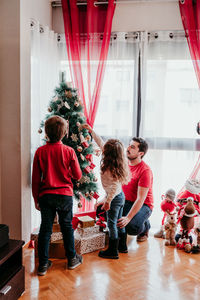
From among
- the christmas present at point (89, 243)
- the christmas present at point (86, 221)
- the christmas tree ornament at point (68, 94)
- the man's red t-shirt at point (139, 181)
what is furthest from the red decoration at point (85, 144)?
the christmas present at point (89, 243)

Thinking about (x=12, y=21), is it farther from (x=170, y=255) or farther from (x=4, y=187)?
(x=170, y=255)

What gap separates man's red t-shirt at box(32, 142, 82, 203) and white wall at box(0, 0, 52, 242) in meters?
0.47

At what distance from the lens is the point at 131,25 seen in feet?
11.2

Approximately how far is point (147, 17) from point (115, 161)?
6.27 feet

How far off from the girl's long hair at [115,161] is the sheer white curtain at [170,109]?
1.02 metres

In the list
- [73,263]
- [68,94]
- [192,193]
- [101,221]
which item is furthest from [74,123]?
[192,193]

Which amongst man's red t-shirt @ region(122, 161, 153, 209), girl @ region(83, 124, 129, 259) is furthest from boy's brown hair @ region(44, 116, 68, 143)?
man's red t-shirt @ region(122, 161, 153, 209)

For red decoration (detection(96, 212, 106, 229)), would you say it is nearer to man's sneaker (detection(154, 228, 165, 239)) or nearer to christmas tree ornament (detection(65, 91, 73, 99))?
man's sneaker (detection(154, 228, 165, 239))

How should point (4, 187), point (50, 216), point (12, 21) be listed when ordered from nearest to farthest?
point (50, 216), point (12, 21), point (4, 187)

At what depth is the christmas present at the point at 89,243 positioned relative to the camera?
2.71m

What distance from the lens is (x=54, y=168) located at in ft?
7.63

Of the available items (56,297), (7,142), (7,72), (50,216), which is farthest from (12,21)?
(56,297)

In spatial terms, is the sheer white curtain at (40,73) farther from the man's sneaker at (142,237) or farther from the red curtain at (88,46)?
the man's sneaker at (142,237)

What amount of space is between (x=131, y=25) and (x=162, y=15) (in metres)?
0.37
